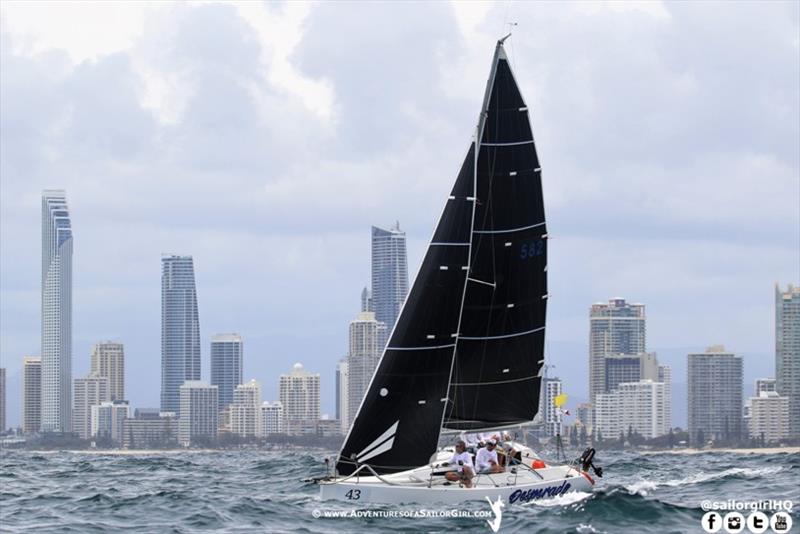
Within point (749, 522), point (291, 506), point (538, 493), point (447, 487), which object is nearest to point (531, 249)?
point (538, 493)

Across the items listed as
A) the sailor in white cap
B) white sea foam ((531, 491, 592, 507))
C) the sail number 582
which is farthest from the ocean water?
the sail number 582

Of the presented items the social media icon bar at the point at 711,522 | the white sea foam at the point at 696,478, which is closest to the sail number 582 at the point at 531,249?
the white sea foam at the point at 696,478

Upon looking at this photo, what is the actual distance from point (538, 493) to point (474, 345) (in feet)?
14.6

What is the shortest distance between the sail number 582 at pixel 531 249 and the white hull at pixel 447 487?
5.53m

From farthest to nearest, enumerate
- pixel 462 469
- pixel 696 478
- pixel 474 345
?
pixel 696 478 → pixel 474 345 → pixel 462 469

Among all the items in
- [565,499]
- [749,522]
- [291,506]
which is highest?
[749,522]

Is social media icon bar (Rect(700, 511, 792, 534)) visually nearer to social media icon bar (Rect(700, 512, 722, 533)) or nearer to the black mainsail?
social media icon bar (Rect(700, 512, 722, 533))

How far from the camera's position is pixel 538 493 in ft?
133

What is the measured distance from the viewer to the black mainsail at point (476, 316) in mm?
40812

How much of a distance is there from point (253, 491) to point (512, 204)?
39.8 feet

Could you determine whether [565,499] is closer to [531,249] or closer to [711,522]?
[711,522]

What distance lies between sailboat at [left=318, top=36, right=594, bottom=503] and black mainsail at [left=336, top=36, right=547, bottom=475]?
3 cm

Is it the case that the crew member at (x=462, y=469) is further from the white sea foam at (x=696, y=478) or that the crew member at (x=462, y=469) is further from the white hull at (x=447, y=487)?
the white sea foam at (x=696, y=478)

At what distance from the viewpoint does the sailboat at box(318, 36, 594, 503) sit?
1599 inches
